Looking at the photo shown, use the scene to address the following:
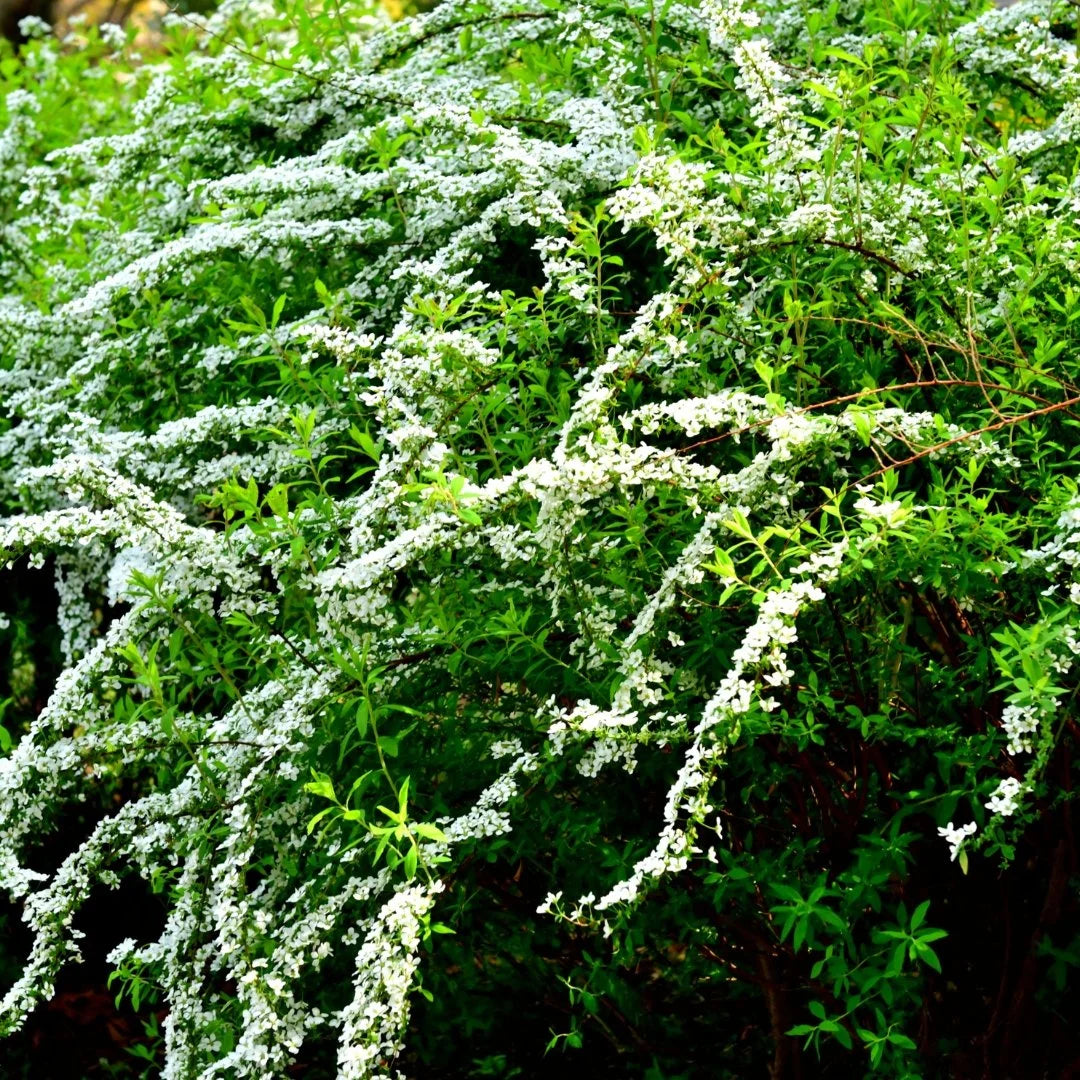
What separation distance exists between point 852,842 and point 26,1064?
11.1ft

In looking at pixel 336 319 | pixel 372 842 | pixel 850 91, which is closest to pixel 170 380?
pixel 336 319

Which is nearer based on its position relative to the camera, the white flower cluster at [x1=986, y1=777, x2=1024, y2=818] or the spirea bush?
the white flower cluster at [x1=986, y1=777, x2=1024, y2=818]

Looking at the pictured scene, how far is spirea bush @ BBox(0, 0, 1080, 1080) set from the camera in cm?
275

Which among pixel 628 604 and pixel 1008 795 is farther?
pixel 628 604

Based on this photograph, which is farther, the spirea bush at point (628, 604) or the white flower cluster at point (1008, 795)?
the spirea bush at point (628, 604)

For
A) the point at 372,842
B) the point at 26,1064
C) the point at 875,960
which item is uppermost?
the point at 372,842

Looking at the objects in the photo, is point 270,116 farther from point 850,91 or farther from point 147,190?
point 850,91

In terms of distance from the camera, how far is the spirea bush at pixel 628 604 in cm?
275

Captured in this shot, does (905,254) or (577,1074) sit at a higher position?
(905,254)

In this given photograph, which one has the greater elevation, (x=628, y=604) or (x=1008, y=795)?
(x=628, y=604)

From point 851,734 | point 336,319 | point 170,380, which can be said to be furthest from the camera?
point 170,380

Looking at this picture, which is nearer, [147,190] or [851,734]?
[851,734]

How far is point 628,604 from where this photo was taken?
307 cm

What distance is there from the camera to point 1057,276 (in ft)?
10.7
